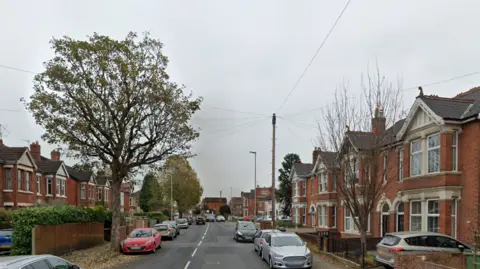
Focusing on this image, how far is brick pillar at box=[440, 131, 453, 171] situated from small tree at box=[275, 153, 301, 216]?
45.2 metres

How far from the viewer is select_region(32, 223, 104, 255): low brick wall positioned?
59.3ft

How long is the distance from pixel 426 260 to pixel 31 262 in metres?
10.3

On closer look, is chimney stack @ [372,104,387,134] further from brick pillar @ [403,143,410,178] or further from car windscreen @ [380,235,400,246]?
brick pillar @ [403,143,410,178]

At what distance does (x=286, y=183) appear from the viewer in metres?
64.6

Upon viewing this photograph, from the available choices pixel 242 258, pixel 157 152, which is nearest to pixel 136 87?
pixel 157 152

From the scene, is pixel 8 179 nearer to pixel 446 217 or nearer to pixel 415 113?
pixel 415 113

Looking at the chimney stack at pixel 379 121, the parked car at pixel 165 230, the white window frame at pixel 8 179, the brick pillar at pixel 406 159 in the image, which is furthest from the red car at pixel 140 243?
the white window frame at pixel 8 179

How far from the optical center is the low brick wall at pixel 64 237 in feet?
59.3

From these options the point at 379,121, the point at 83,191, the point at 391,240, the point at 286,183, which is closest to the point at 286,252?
the point at 391,240

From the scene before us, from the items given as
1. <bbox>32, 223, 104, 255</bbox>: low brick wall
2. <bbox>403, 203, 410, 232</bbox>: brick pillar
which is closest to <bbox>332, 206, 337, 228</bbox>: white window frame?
<bbox>403, 203, 410, 232</bbox>: brick pillar

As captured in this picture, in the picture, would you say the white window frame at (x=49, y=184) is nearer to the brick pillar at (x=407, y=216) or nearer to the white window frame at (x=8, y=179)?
the white window frame at (x=8, y=179)

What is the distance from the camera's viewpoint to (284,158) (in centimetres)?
6681

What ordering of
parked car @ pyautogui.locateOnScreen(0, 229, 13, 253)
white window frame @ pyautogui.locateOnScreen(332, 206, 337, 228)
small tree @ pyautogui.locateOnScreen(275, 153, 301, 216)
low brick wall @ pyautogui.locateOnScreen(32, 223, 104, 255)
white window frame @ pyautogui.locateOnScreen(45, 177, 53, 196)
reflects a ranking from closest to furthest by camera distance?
low brick wall @ pyautogui.locateOnScreen(32, 223, 104, 255) → parked car @ pyautogui.locateOnScreen(0, 229, 13, 253) → white window frame @ pyautogui.locateOnScreen(332, 206, 337, 228) → white window frame @ pyautogui.locateOnScreen(45, 177, 53, 196) → small tree @ pyautogui.locateOnScreen(275, 153, 301, 216)

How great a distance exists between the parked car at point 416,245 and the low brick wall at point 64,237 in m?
14.3
